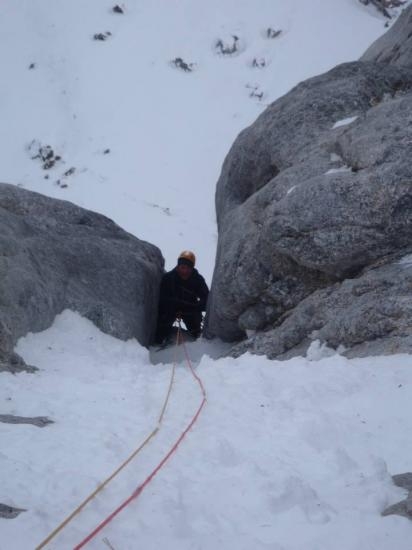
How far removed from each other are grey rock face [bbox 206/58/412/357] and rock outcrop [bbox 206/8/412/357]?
0.02 meters

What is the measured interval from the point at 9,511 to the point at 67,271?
24.3ft

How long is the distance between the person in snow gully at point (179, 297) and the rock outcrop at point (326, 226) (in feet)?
4.74

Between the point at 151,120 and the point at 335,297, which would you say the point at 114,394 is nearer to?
the point at 335,297

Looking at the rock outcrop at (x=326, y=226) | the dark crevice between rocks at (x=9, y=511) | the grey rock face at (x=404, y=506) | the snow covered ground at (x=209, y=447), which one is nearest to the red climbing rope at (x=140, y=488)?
the snow covered ground at (x=209, y=447)

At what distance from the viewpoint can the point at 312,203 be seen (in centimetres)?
879

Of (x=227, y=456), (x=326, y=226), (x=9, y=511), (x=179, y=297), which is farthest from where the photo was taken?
(x=179, y=297)

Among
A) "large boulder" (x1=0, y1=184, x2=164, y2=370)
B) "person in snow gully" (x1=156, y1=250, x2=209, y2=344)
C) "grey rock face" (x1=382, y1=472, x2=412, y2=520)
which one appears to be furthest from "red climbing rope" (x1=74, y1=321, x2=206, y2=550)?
"person in snow gully" (x1=156, y1=250, x2=209, y2=344)

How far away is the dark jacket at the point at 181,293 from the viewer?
13.4 m

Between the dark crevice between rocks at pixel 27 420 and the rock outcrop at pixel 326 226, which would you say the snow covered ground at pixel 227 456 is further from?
the rock outcrop at pixel 326 226

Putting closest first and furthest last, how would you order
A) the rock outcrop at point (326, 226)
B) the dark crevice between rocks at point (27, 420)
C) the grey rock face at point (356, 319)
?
1. the dark crevice between rocks at point (27, 420)
2. the grey rock face at point (356, 319)
3. the rock outcrop at point (326, 226)

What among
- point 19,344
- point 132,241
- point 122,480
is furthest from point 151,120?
point 122,480

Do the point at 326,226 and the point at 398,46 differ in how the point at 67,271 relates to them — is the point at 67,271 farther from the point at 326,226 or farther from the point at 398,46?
the point at 398,46

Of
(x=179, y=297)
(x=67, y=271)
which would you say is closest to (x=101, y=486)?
(x=67, y=271)

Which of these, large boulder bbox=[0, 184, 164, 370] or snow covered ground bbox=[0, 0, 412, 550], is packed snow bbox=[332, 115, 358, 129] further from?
large boulder bbox=[0, 184, 164, 370]
